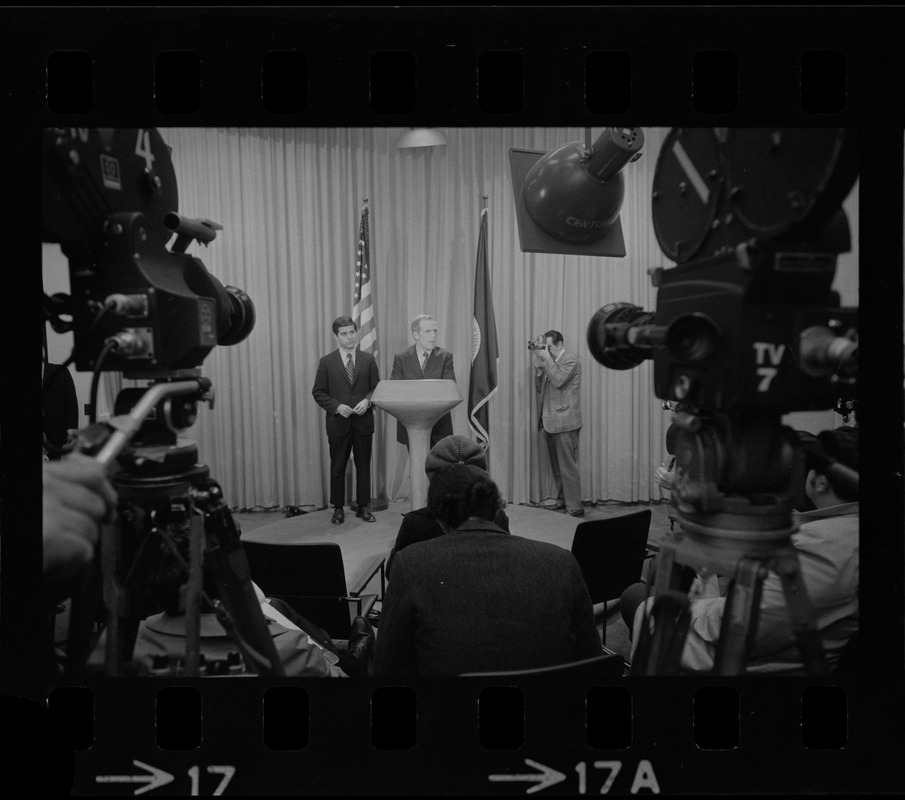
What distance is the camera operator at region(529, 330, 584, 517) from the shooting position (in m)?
2.12

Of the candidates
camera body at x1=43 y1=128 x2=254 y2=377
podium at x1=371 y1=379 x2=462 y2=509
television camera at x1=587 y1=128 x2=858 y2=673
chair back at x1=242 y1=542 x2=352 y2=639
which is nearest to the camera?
→ television camera at x1=587 y1=128 x2=858 y2=673

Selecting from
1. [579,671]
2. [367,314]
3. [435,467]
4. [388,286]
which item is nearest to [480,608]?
[579,671]

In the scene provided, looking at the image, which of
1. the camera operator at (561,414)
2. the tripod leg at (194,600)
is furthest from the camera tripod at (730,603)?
the tripod leg at (194,600)

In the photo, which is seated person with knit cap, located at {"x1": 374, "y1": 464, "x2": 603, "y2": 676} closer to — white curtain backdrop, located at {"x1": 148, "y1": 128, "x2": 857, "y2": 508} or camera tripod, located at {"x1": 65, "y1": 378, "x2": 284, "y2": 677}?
camera tripod, located at {"x1": 65, "y1": 378, "x2": 284, "y2": 677}

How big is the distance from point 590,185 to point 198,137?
0.91 meters

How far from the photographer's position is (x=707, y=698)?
4.03ft

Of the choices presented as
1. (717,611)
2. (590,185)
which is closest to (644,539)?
(717,611)

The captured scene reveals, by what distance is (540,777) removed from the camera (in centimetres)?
120

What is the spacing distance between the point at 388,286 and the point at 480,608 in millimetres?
1593

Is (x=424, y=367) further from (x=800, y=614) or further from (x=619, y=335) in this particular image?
(x=800, y=614)

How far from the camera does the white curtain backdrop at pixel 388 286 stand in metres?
1.57

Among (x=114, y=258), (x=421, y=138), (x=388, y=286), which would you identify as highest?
(x=421, y=138)

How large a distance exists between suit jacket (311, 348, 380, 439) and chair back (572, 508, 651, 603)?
851 mm

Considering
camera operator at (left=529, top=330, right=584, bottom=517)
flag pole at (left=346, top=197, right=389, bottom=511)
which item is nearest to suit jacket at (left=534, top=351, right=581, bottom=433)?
camera operator at (left=529, top=330, right=584, bottom=517)
